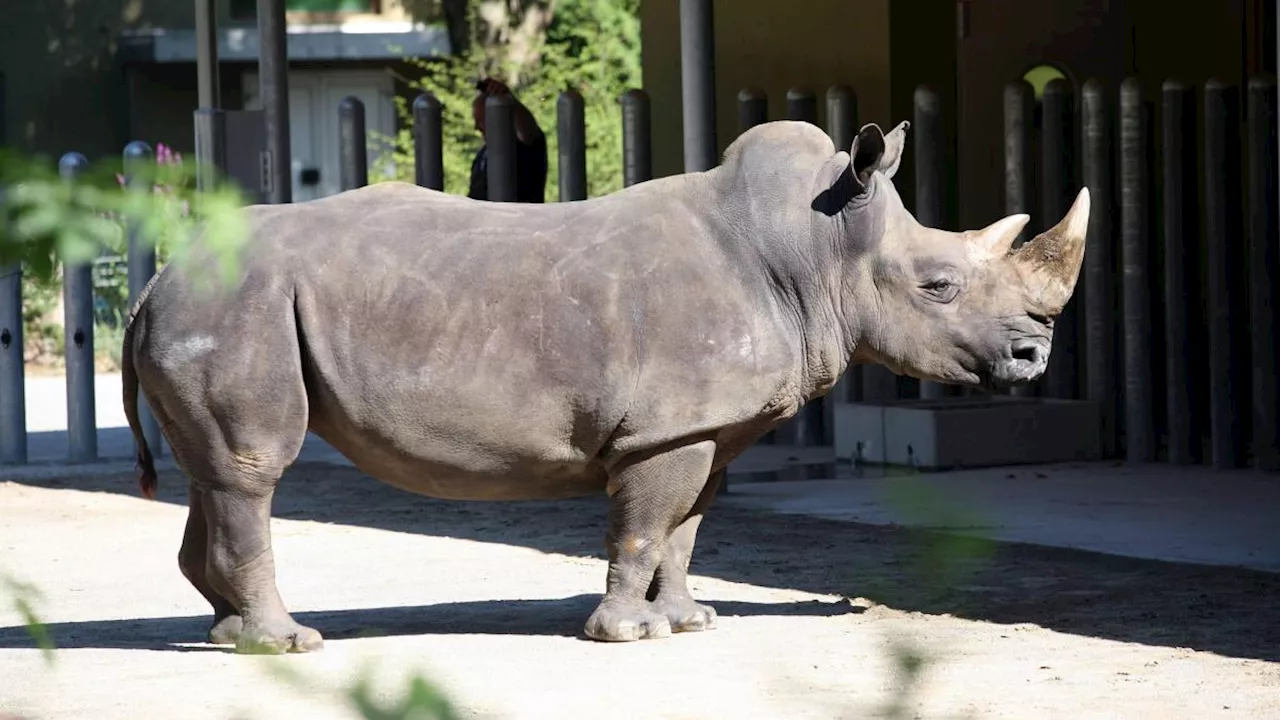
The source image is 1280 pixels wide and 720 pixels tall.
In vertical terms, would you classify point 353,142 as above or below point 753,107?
below

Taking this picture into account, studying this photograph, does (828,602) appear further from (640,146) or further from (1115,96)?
(1115,96)

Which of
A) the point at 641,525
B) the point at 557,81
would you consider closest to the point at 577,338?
the point at 641,525

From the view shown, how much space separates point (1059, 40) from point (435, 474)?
9.41m

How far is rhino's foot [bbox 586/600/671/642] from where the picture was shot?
21.4ft

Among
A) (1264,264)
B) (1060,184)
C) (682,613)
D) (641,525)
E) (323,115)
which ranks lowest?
(682,613)

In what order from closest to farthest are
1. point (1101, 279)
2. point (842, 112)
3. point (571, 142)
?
point (1101, 279)
point (571, 142)
point (842, 112)

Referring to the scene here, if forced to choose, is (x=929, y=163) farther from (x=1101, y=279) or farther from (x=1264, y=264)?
(x=1264, y=264)

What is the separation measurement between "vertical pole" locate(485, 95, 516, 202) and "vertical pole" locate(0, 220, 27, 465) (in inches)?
108

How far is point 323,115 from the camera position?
28.6 meters

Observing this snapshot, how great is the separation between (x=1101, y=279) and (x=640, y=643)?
238 inches

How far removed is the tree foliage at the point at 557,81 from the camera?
A: 25391 millimetres

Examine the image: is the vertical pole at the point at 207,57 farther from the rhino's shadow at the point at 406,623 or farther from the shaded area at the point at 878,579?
the rhino's shadow at the point at 406,623

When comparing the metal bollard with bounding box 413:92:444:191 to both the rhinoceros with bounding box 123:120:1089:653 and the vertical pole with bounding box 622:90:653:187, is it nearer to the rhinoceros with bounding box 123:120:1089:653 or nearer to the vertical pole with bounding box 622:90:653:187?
the vertical pole with bounding box 622:90:653:187

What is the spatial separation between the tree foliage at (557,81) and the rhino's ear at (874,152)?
17.7 m
